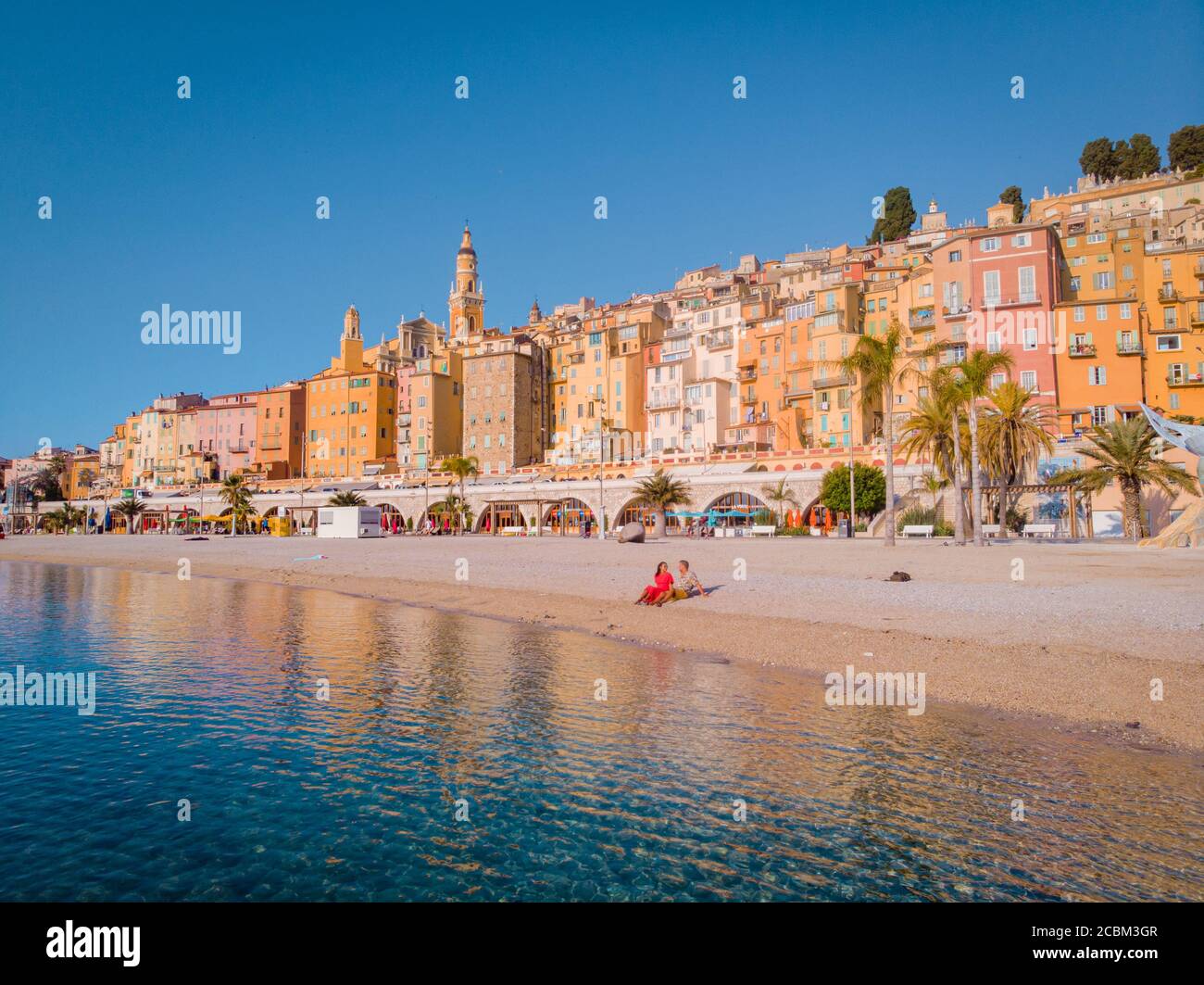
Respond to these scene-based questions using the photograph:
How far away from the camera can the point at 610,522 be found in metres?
69.9

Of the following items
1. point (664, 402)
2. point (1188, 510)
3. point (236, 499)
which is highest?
point (664, 402)

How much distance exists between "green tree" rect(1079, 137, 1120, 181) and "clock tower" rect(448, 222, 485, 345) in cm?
9700

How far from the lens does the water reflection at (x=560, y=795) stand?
6.40 m

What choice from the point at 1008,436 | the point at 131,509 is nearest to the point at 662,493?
the point at 1008,436

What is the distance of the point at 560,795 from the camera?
26.8 ft

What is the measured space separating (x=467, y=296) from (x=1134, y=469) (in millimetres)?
107754

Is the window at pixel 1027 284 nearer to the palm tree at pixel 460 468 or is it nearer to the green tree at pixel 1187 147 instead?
the palm tree at pixel 460 468

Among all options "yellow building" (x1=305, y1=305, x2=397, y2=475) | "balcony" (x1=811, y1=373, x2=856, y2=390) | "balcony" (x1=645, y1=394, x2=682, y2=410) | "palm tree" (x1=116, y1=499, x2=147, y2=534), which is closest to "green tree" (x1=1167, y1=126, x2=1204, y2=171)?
"balcony" (x1=811, y1=373, x2=856, y2=390)

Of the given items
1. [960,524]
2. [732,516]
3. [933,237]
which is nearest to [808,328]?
[732,516]

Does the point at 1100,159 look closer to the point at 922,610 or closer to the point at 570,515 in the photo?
the point at 570,515

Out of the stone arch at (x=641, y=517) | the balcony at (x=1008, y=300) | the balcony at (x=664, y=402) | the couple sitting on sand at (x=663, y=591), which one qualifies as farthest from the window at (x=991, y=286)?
the couple sitting on sand at (x=663, y=591)

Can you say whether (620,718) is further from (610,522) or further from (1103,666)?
(610,522)

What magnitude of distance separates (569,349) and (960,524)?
75.1m

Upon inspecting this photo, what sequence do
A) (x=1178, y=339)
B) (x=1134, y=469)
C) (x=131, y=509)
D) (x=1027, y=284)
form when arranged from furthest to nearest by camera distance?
1. (x=131, y=509)
2. (x=1178, y=339)
3. (x=1027, y=284)
4. (x=1134, y=469)
